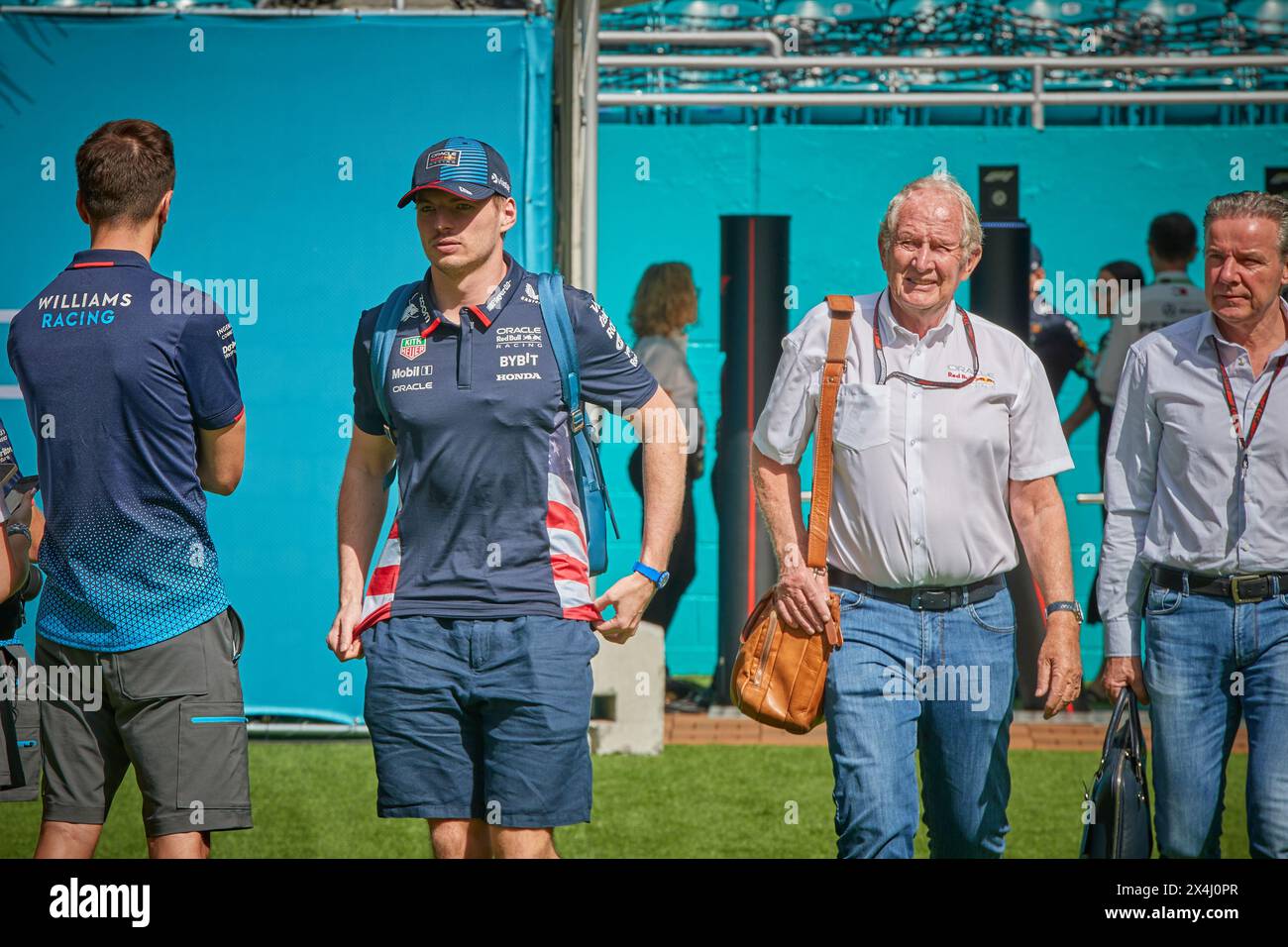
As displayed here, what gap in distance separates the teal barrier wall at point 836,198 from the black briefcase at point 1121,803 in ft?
18.2

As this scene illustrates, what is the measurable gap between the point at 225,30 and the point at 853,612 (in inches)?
179

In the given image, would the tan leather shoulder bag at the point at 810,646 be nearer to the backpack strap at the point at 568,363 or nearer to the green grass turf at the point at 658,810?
the backpack strap at the point at 568,363

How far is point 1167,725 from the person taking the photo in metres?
3.88

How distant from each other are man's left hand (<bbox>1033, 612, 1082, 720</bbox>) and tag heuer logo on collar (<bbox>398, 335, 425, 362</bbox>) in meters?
1.72

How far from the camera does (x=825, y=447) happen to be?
374cm

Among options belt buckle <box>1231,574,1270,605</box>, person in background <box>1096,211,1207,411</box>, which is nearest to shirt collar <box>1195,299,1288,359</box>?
belt buckle <box>1231,574,1270,605</box>

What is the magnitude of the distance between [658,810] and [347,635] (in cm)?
277

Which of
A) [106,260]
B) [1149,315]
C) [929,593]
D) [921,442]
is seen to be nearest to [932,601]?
[929,593]

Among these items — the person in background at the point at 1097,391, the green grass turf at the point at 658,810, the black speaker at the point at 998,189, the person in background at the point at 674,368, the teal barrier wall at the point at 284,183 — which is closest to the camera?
the green grass turf at the point at 658,810

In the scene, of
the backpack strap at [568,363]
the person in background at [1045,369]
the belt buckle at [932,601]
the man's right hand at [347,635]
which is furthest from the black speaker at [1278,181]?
the man's right hand at [347,635]

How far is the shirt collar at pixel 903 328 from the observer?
12.4ft

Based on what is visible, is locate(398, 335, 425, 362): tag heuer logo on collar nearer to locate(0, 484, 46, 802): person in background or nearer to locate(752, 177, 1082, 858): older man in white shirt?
locate(752, 177, 1082, 858): older man in white shirt

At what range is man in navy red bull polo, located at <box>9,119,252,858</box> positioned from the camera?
3.42 metres
